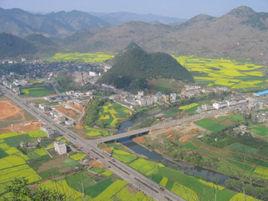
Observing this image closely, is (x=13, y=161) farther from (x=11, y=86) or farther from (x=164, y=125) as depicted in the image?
(x=11, y=86)

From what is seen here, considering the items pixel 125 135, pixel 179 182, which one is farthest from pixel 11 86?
A: pixel 179 182

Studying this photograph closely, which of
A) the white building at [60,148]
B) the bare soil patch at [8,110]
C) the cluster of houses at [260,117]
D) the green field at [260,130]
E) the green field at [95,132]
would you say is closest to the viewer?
the white building at [60,148]

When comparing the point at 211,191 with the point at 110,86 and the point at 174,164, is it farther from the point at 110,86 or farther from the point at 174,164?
the point at 110,86

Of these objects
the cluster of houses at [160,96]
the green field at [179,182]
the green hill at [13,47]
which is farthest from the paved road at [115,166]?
the green hill at [13,47]

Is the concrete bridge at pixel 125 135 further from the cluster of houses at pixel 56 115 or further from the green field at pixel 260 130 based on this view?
the green field at pixel 260 130

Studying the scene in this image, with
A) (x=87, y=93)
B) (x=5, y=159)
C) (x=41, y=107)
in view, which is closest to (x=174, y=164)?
(x=5, y=159)

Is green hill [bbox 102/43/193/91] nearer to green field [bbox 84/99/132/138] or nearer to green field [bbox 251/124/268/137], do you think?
green field [bbox 84/99/132/138]

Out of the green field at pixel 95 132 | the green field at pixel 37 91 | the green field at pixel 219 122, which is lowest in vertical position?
the green field at pixel 37 91
